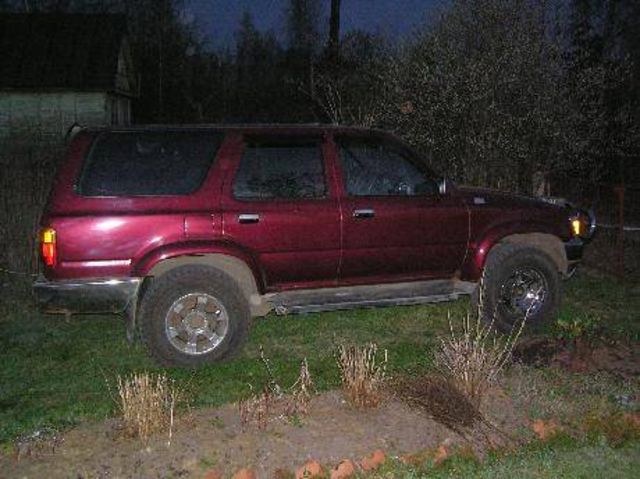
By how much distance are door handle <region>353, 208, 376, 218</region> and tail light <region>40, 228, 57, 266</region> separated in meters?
2.43

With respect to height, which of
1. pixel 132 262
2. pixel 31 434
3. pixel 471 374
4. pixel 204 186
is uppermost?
pixel 204 186

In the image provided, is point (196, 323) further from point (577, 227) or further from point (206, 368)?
point (577, 227)

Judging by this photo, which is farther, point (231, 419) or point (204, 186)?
point (204, 186)

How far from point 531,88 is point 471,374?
7.97 metres

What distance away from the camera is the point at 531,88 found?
11438 mm

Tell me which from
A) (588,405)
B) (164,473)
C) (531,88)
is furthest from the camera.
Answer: (531,88)

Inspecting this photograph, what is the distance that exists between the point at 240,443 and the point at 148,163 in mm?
2527

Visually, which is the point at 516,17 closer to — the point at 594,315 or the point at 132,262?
the point at 594,315

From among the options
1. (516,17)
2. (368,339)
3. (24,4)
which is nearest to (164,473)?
(368,339)

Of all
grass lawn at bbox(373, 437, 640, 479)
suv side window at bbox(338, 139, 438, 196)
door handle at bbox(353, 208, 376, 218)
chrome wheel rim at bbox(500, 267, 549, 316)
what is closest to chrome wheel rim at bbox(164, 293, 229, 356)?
door handle at bbox(353, 208, 376, 218)

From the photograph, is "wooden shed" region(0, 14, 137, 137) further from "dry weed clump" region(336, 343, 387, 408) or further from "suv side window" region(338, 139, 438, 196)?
"dry weed clump" region(336, 343, 387, 408)

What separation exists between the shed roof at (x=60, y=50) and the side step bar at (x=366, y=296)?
2329 centimetres

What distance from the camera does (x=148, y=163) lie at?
18.6 ft

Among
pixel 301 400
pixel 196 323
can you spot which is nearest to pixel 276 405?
pixel 301 400
